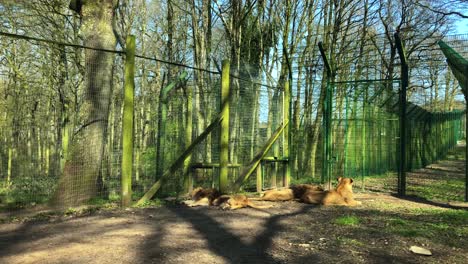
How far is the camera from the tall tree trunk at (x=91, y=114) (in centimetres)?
690

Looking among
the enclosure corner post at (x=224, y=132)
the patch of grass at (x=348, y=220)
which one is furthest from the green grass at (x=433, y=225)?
the enclosure corner post at (x=224, y=132)

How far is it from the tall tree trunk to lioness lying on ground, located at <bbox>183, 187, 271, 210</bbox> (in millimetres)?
1756

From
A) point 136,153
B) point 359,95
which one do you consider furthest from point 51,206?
point 359,95

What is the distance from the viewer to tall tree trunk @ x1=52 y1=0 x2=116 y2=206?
22.6 ft

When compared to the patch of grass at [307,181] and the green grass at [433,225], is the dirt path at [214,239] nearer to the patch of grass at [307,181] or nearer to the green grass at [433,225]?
the green grass at [433,225]

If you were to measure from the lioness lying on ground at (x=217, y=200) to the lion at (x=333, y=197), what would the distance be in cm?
129

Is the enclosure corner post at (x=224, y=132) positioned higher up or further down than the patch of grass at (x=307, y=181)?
higher up

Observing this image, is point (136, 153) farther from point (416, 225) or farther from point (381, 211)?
point (416, 225)

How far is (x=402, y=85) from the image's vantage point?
934 centimetres

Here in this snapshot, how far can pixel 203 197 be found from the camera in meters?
7.80

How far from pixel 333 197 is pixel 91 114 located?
4.70 metres

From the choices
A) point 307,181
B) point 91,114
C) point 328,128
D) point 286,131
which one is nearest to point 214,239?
point 91,114

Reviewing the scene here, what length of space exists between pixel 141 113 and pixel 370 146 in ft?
23.8

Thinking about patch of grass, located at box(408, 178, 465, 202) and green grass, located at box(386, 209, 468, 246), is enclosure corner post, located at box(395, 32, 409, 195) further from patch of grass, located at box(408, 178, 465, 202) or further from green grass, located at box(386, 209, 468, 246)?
green grass, located at box(386, 209, 468, 246)
